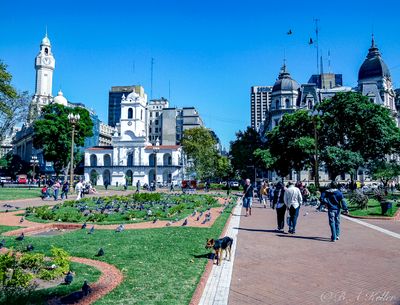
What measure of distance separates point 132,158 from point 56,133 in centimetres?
2573

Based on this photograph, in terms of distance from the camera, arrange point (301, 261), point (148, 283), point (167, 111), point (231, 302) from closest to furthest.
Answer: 1. point (231, 302)
2. point (148, 283)
3. point (301, 261)
4. point (167, 111)

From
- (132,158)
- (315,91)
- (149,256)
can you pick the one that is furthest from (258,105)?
(149,256)

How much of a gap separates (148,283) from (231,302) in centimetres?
153

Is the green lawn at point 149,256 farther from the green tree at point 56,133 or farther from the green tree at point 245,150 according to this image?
the green tree at point 245,150

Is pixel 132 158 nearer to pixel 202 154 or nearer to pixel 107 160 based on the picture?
pixel 107 160

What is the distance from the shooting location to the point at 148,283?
5980 millimetres

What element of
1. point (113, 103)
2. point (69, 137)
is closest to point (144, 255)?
point (69, 137)

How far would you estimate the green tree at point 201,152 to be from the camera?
63.2m

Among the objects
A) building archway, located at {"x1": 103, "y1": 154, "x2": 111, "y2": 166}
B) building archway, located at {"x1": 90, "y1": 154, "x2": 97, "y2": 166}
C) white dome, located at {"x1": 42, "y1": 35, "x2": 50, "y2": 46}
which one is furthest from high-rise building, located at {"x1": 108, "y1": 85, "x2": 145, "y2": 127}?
building archway, located at {"x1": 103, "y1": 154, "x2": 111, "y2": 166}

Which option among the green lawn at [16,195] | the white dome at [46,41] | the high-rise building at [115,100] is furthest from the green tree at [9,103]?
the high-rise building at [115,100]

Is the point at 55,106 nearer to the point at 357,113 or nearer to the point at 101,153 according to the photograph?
the point at 101,153

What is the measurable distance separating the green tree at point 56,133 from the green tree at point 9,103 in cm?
1007

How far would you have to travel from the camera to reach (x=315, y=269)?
24.0 feet

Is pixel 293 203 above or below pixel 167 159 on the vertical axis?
below
